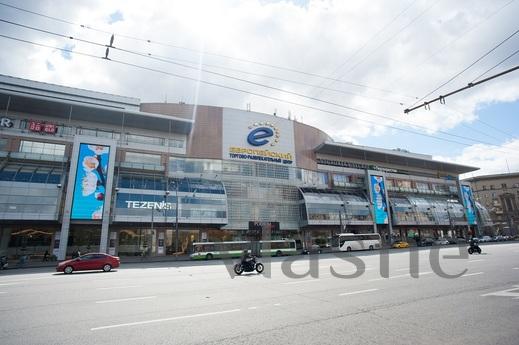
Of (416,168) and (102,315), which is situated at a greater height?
(416,168)

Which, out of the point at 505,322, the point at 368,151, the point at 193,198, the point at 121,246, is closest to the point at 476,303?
the point at 505,322

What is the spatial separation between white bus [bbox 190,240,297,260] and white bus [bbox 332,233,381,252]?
25.0 ft

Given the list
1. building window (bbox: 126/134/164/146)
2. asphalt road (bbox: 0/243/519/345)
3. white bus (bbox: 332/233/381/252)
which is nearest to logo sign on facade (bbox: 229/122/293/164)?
building window (bbox: 126/134/164/146)

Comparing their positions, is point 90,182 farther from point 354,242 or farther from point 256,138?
point 354,242

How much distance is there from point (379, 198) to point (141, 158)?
151ft

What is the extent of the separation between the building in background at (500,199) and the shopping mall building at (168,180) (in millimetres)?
35412

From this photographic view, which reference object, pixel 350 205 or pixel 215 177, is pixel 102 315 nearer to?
pixel 215 177

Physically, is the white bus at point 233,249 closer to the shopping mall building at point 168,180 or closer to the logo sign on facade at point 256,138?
the shopping mall building at point 168,180

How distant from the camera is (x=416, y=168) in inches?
2904

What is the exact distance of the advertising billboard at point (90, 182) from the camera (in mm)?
34500

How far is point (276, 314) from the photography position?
7.25m

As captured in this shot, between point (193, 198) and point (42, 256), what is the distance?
19302 millimetres

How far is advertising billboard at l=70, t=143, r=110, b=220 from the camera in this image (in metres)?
34.5

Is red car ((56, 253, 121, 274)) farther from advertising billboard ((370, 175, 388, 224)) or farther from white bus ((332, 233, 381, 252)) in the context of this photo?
advertising billboard ((370, 175, 388, 224))
